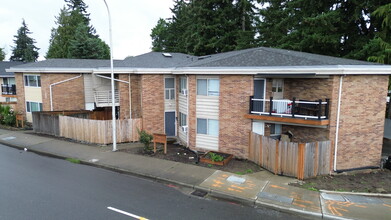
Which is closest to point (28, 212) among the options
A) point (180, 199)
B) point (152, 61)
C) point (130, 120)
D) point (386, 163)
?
point (180, 199)

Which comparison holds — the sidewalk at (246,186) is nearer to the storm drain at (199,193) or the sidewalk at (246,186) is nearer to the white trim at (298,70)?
the storm drain at (199,193)

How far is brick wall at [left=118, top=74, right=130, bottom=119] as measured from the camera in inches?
671

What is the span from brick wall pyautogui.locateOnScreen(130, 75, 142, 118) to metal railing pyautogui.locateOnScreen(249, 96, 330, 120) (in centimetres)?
886

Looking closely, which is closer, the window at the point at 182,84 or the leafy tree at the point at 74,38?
the window at the point at 182,84

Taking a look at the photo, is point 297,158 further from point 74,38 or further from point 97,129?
point 74,38

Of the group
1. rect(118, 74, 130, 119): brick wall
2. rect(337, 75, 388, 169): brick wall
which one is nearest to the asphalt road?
rect(337, 75, 388, 169): brick wall

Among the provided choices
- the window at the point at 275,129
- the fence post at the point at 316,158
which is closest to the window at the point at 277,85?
the window at the point at 275,129

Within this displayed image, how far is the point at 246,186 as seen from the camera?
363 inches

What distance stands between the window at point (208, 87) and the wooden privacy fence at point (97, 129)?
523 cm

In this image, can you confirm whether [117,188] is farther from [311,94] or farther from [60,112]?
[60,112]

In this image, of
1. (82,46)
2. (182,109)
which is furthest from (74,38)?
(182,109)

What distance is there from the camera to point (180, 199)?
8.34 metres

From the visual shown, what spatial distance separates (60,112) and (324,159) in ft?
61.7

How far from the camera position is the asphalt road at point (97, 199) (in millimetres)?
7127
